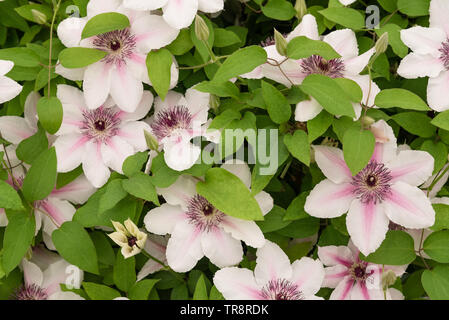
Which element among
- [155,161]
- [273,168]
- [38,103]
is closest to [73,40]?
[38,103]

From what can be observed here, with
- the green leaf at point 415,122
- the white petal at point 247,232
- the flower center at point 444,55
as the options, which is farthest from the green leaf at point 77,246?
the flower center at point 444,55

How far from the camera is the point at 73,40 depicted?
95 centimetres

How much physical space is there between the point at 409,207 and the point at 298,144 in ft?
0.68

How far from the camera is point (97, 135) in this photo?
1.01 m

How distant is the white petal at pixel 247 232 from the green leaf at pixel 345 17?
37 cm

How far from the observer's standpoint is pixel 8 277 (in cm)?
103

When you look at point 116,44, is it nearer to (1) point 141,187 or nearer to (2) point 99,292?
(1) point 141,187

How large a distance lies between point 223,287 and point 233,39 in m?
0.43

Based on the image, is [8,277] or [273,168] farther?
[8,277]

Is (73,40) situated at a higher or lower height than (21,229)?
higher

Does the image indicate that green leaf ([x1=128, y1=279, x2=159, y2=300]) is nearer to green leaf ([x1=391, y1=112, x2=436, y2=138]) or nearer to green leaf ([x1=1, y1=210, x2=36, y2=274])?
green leaf ([x1=1, y1=210, x2=36, y2=274])

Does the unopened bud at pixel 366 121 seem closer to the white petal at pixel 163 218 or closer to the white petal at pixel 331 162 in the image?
the white petal at pixel 331 162
